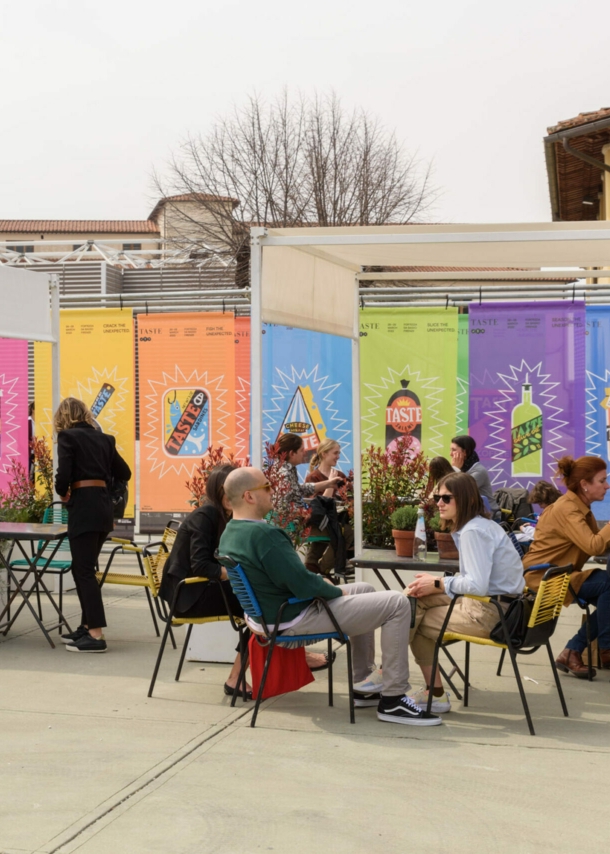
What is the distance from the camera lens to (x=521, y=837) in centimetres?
355

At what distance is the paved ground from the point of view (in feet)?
11.6

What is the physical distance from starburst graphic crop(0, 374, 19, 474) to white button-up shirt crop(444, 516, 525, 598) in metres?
6.26

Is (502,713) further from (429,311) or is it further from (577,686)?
(429,311)

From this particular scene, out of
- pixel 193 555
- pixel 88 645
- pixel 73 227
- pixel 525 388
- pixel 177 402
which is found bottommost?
pixel 88 645

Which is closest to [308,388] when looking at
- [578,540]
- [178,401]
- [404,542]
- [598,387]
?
[178,401]

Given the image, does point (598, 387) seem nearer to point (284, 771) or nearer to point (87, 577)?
point (87, 577)

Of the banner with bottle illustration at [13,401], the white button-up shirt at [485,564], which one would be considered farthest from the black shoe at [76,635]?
the banner with bottle illustration at [13,401]

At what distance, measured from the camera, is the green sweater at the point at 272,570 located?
4.88m

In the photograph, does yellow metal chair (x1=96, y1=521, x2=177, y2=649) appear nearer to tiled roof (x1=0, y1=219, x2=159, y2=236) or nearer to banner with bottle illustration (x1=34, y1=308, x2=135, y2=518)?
banner with bottle illustration (x1=34, y1=308, x2=135, y2=518)

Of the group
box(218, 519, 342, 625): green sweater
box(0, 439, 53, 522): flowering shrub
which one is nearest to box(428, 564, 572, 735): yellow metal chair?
box(218, 519, 342, 625): green sweater

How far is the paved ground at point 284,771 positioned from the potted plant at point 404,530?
33.8 inches

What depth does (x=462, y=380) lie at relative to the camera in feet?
33.3

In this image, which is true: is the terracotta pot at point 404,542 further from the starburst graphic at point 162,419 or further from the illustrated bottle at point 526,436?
the starburst graphic at point 162,419

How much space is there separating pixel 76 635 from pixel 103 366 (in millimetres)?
4528
